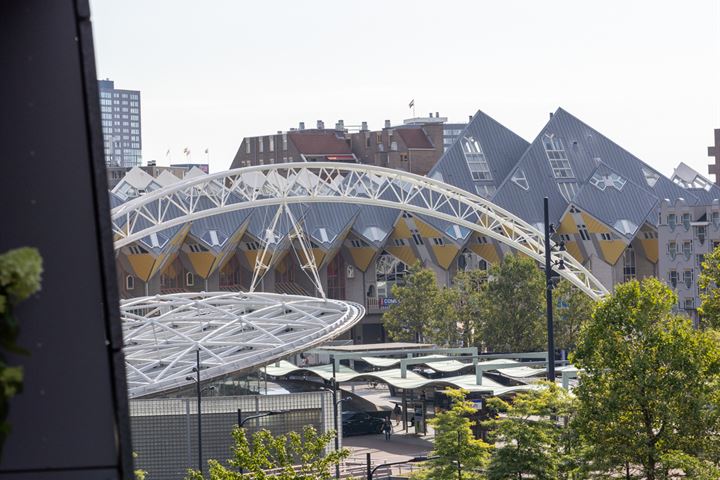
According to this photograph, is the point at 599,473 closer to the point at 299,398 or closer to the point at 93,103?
the point at 299,398

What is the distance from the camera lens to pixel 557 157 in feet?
386

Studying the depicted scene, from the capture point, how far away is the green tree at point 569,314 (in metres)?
80.8

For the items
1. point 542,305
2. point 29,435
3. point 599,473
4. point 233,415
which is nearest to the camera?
point 29,435

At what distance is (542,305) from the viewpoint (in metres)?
A: 81.6

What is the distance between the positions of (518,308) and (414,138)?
7172cm

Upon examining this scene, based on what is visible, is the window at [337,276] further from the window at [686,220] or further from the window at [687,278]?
the window at [687,278]

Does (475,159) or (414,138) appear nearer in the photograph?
(475,159)

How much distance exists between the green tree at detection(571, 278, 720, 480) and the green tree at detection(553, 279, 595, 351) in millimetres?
50258

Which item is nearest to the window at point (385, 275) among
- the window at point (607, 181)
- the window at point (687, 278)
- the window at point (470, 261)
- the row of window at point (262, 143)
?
the window at point (470, 261)

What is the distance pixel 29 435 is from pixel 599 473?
2575 centimetres

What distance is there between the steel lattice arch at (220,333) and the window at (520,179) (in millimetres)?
48868

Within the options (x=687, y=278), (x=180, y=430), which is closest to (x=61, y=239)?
(x=180, y=430)

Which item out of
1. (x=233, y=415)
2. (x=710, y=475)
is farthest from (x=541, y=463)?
(x=233, y=415)

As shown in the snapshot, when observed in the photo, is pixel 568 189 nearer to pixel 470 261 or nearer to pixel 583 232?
pixel 583 232
